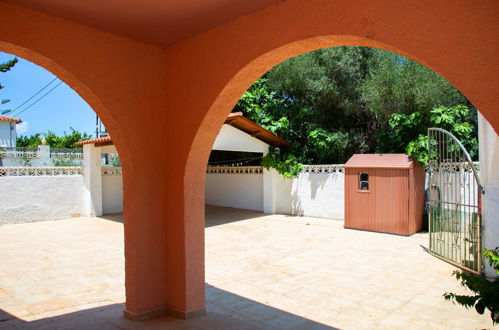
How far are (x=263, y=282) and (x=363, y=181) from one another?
18.6 feet

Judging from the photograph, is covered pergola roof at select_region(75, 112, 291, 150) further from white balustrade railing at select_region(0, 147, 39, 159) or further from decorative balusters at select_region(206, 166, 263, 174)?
white balustrade railing at select_region(0, 147, 39, 159)

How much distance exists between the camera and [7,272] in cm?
665

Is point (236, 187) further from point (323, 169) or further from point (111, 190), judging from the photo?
point (111, 190)

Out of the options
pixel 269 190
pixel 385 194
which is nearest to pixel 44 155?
pixel 269 190

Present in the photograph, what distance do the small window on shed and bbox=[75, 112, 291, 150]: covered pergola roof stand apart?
137 inches

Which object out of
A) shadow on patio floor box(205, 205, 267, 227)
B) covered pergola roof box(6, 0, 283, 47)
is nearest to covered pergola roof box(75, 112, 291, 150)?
shadow on patio floor box(205, 205, 267, 227)

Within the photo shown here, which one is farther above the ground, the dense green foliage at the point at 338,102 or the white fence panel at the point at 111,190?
the dense green foliage at the point at 338,102

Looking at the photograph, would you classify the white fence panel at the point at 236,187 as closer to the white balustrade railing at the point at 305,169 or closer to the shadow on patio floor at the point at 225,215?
the white balustrade railing at the point at 305,169

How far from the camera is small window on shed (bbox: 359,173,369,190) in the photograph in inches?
412

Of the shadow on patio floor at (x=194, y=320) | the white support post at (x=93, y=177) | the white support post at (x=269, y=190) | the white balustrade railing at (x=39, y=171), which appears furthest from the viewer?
the white support post at (x=269, y=190)

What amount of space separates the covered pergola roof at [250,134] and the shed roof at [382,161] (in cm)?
315

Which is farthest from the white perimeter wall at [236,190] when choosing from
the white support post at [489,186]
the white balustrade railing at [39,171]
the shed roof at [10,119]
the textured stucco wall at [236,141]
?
the shed roof at [10,119]

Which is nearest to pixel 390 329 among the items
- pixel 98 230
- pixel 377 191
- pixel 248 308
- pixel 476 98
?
pixel 248 308

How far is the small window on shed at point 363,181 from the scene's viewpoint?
1046cm
